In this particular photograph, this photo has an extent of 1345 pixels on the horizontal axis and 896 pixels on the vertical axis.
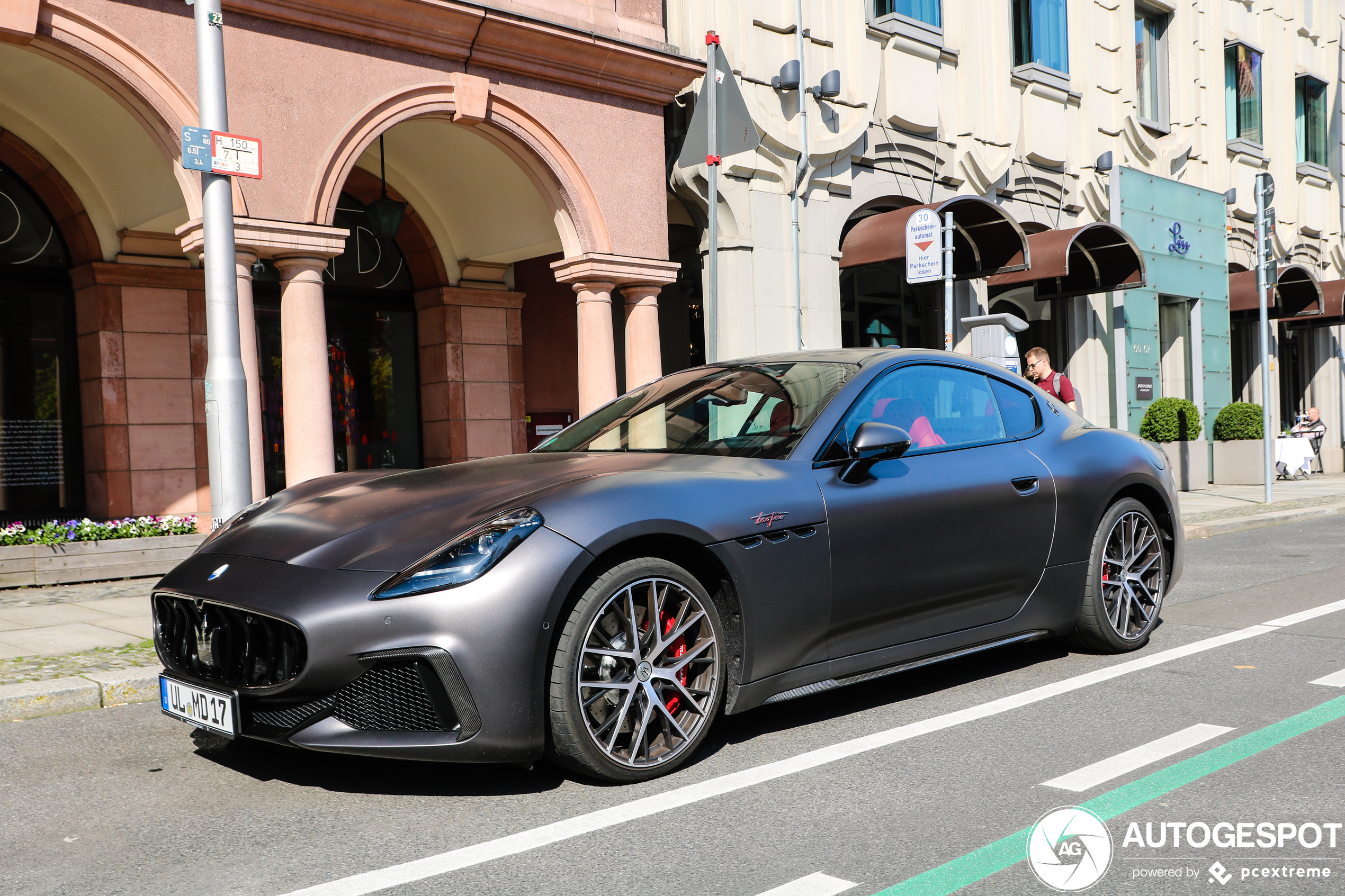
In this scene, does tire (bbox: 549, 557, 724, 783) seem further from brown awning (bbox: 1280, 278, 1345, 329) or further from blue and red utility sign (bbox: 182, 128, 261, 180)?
brown awning (bbox: 1280, 278, 1345, 329)

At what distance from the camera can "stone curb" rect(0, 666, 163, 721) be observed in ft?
16.3

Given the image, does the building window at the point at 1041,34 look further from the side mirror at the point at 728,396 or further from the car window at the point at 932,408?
the side mirror at the point at 728,396

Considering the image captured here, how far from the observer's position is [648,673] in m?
3.74

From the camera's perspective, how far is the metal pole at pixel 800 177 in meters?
13.7

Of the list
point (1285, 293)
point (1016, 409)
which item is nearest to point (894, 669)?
point (1016, 409)

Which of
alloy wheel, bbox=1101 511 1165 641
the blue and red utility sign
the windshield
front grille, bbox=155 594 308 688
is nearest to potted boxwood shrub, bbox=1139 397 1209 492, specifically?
alloy wheel, bbox=1101 511 1165 641

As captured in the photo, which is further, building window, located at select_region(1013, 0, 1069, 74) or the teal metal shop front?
the teal metal shop front

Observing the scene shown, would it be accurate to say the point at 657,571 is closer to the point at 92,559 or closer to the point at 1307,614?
the point at 1307,614

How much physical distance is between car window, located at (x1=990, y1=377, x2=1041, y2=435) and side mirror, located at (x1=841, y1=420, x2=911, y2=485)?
3.35 ft

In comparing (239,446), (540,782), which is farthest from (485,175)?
(540,782)

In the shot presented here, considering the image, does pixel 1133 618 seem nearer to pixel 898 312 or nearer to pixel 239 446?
pixel 239 446

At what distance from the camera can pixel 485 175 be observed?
12.4 meters

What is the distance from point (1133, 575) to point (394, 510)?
3.65 metres

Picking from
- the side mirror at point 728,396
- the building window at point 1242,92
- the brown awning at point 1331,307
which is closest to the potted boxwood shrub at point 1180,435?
the brown awning at point 1331,307
